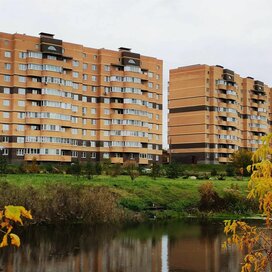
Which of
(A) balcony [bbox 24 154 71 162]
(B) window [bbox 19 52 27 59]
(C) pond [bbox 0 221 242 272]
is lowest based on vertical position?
(C) pond [bbox 0 221 242 272]

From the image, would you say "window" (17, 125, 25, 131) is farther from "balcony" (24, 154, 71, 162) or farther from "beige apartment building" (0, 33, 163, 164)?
"balcony" (24, 154, 71, 162)

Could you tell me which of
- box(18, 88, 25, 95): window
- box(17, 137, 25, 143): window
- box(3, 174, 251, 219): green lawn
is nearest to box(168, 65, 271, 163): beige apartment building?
box(17, 137, 25, 143): window

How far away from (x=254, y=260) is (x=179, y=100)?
90698 millimetres

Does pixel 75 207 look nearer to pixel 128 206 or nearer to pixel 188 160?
pixel 128 206

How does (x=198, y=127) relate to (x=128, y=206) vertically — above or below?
above

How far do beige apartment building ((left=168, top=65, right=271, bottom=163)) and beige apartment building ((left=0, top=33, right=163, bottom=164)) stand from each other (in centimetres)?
821

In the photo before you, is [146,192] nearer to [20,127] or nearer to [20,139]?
[20,139]

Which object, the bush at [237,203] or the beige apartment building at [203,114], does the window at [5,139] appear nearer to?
the beige apartment building at [203,114]

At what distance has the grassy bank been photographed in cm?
3131

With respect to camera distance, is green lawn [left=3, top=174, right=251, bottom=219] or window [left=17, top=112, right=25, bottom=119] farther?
window [left=17, top=112, right=25, bottom=119]

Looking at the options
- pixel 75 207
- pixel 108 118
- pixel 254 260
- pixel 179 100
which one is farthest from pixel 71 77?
pixel 254 260

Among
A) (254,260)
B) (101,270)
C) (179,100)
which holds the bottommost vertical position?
(101,270)

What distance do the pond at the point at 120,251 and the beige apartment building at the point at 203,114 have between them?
2443 inches

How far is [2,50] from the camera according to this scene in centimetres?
6925
